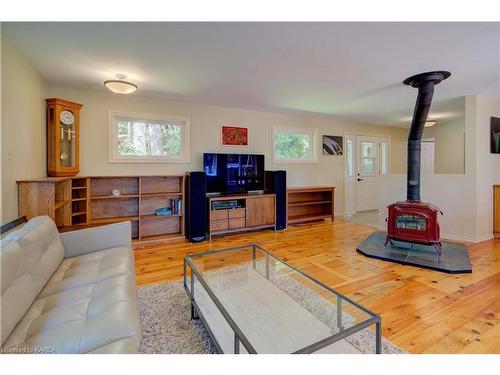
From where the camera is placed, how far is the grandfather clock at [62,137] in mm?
3092

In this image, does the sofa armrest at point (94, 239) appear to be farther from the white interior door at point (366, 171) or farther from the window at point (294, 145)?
the white interior door at point (366, 171)

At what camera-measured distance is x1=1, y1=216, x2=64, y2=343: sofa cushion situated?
115cm

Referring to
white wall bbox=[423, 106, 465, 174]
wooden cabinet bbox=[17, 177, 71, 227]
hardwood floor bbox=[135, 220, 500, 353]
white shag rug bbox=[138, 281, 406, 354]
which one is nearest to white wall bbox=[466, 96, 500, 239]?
hardwood floor bbox=[135, 220, 500, 353]

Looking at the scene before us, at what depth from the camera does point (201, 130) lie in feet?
14.1

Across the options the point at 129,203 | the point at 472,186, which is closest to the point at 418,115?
the point at 472,186

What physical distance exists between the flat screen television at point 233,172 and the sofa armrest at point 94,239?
1976 millimetres

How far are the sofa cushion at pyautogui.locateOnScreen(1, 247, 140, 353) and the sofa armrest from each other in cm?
32

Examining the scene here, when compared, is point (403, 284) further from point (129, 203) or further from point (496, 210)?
point (129, 203)

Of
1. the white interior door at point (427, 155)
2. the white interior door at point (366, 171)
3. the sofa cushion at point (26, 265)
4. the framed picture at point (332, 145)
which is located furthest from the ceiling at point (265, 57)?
the white interior door at point (427, 155)

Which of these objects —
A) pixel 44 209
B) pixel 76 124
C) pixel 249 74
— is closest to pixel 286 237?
pixel 249 74
